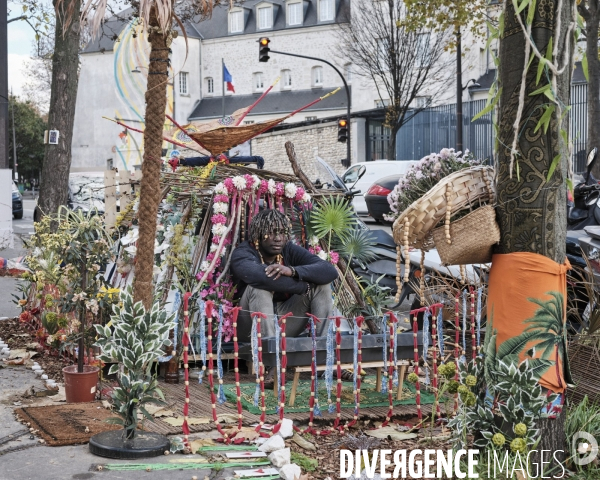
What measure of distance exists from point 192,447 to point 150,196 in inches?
61.9

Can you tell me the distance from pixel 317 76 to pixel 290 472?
183 ft

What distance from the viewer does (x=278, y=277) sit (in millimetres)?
6867

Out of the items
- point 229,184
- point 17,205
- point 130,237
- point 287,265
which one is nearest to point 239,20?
point 17,205

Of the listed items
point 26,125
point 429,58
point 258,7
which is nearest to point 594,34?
point 429,58

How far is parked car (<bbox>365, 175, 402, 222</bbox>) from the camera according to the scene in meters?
22.8

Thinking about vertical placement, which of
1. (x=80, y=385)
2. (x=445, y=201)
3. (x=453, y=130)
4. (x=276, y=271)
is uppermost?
(x=453, y=130)

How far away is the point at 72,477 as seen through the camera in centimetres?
462

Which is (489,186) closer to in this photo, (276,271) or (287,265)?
(276,271)

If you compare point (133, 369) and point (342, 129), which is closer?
point (133, 369)

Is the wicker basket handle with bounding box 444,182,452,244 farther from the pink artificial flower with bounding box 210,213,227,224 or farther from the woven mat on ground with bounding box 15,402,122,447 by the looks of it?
the pink artificial flower with bounding box 210,213,227,224

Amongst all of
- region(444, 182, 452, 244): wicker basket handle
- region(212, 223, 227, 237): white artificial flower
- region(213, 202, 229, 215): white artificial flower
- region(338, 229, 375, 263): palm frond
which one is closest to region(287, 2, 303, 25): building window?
region(338, 229, 375, 263): palm frond

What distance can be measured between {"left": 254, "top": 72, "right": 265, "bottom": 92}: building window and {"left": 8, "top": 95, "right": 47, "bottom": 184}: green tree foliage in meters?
18.9

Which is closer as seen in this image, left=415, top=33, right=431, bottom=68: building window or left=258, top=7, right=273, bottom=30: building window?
left=415, top=33, right=431, bottom=68: building window

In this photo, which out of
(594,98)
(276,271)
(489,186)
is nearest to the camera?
(489,186)
